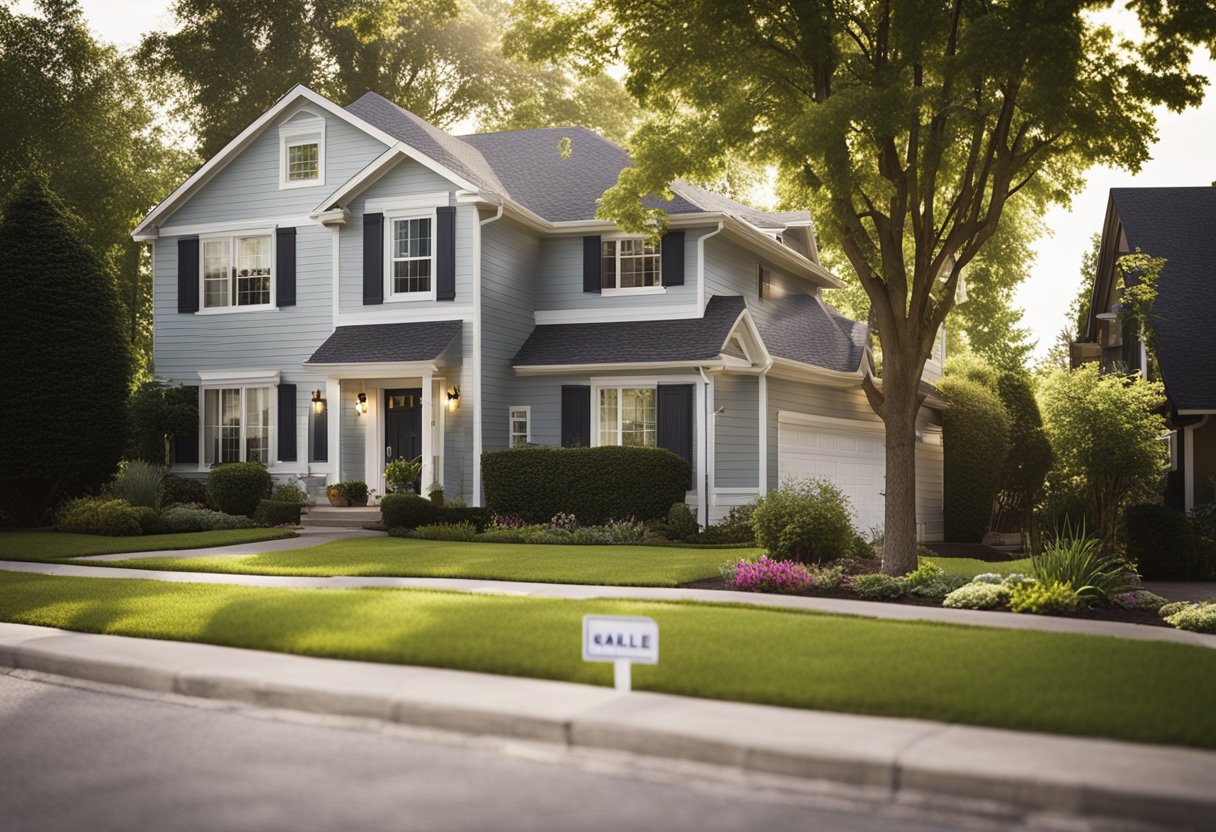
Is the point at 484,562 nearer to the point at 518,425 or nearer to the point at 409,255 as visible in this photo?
the point at 518,425

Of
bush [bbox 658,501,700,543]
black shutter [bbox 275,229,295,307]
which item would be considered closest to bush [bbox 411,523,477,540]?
bush [bbox 658,501,700,543]

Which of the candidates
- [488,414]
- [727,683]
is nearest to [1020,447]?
[488,414]

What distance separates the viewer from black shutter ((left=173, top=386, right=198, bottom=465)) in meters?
26.8

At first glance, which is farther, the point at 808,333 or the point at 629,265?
the point at 808,333

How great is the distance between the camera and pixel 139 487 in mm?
23422

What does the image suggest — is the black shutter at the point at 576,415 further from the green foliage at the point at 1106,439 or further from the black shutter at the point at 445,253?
the green foliage at the point at 1106,439

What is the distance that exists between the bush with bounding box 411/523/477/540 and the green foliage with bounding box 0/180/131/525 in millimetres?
7285

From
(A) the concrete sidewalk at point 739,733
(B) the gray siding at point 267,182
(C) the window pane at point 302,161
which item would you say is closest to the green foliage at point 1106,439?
(A) the concrete sidewalk at point 739,733

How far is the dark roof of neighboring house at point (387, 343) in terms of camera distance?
23.2 m

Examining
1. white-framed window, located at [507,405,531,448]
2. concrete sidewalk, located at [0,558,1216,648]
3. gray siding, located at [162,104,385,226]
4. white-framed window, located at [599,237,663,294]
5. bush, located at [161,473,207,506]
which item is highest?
gray siding, located at [162,104,385,226]

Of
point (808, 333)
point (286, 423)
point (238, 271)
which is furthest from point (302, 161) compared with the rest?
point (808, 333)

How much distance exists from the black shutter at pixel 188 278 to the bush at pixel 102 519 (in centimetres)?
630

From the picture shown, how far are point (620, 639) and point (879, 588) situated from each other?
6.66 meters

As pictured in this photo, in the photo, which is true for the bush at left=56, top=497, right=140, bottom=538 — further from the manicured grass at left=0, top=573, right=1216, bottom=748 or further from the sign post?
the sign post
